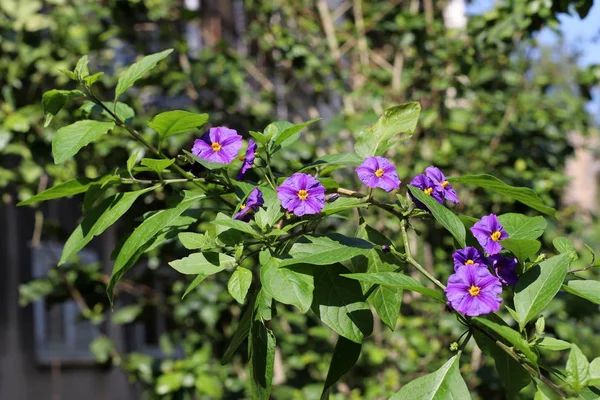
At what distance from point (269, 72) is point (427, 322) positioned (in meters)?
2.19

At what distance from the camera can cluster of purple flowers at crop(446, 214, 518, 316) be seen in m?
1.31

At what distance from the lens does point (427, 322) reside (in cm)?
448

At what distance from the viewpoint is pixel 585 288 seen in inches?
54.7

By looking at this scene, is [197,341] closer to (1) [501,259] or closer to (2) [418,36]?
(2) [418,36]

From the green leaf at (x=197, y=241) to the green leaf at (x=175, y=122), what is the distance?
214 mm

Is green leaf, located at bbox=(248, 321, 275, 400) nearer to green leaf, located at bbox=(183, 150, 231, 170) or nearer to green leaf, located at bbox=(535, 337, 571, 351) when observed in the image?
green leaf, located at bbox=(183, 150, 231, 170)

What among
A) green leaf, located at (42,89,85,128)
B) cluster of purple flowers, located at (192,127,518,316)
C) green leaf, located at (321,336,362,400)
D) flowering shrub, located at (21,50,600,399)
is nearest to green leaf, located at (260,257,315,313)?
flowering shrub, located at (21,50,600,399)

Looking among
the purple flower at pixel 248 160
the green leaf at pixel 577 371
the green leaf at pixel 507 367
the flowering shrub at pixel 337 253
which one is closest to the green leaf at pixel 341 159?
the flowering shrub at pixel 337 253

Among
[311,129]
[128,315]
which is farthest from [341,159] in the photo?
[311,129]

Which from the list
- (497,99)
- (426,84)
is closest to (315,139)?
(426,84)

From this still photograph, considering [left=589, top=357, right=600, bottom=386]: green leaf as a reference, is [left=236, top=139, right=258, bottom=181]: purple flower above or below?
above

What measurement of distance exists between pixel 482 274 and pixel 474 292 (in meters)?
0.04

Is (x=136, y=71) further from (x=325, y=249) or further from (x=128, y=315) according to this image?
(x=128, y=315)

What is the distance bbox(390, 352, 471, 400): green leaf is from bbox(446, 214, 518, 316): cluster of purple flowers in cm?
10
